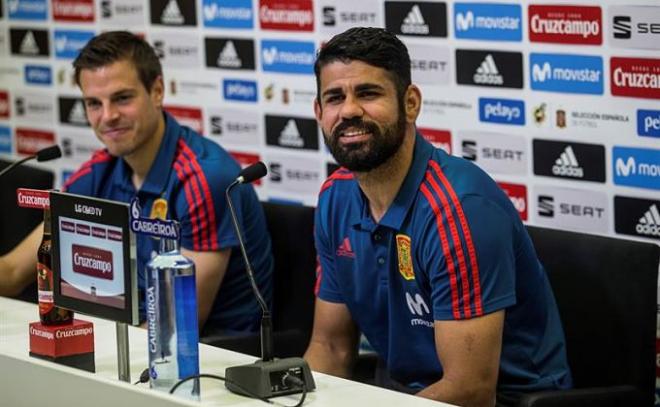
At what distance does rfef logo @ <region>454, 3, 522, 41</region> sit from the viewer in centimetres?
385

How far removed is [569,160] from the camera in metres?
3.78

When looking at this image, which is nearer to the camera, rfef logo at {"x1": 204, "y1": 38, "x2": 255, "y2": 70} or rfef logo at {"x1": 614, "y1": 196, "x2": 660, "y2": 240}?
rfef logo at {"x1": 614, "y1": 196, "x2": 660, "y2": 240}

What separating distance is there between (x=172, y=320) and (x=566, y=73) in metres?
1.74

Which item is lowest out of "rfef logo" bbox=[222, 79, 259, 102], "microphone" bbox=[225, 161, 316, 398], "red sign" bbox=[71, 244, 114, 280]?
"microphone" bbox=[225, 161, 316, 398]

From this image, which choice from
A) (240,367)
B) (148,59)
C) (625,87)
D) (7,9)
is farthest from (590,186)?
(7,9)

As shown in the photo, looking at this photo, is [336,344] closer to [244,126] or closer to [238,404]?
[238,404]

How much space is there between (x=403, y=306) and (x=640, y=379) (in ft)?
1.94

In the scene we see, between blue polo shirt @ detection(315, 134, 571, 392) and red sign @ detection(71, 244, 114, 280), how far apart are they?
0.82 meters

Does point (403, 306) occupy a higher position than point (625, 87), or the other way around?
point (625, 87)

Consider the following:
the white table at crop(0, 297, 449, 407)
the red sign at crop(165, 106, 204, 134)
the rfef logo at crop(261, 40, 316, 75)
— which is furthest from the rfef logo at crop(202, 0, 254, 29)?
the white table at crop(0, 297, 449, 407)

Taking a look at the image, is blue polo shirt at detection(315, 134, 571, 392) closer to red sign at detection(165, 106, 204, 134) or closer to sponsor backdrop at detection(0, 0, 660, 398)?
sponsor backdrop at detection(0, 0, 660, 398)

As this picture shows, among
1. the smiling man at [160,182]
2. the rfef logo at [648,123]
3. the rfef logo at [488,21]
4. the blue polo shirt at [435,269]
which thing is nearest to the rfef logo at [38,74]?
the smiling man at [160,182]

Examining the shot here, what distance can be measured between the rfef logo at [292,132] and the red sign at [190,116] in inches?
14.1

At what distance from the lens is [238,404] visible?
7.99ft
